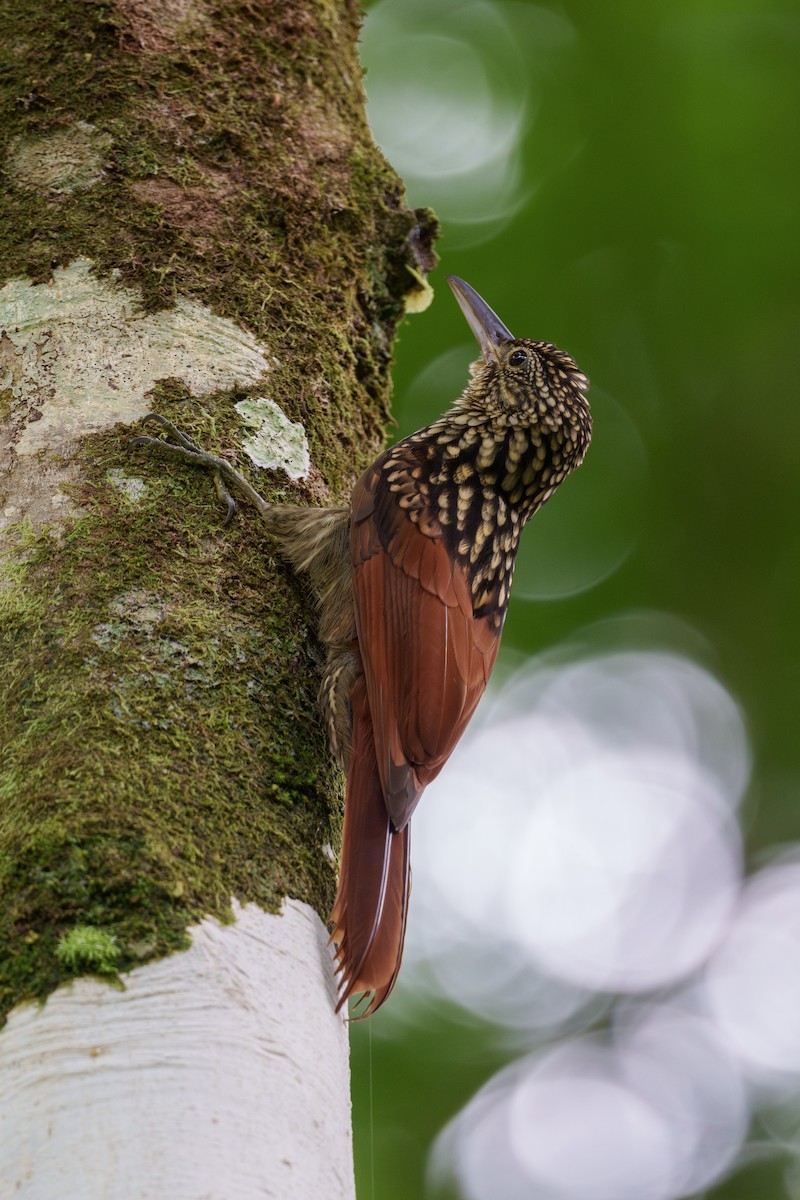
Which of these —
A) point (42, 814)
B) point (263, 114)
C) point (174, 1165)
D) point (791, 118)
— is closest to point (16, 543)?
point (42, 814)

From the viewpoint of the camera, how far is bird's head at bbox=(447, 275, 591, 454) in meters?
3.31

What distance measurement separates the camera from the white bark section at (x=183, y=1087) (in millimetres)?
1320

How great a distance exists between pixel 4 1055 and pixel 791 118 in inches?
158

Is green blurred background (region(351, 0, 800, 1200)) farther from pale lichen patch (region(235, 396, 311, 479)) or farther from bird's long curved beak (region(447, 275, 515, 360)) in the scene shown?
pale lichen patch (region(235, 396, 311, 479))

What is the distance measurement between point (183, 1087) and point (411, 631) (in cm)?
138

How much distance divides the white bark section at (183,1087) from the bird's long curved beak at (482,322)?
2.23m

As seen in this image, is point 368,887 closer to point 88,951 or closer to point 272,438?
point 88,951

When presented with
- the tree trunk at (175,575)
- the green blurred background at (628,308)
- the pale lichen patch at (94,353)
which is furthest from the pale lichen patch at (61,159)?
the green blurred background at (628,308)

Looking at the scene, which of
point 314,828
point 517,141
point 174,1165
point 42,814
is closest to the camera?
point 174,1165

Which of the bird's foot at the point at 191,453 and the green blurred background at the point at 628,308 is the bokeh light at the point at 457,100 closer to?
the green blurred background at the point at 628,308

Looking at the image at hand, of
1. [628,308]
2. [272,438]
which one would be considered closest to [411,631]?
[272,438]

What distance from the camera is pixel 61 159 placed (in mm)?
2637

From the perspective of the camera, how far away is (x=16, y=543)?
2135mm

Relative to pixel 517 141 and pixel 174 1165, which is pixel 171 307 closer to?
pixel 174 1165
